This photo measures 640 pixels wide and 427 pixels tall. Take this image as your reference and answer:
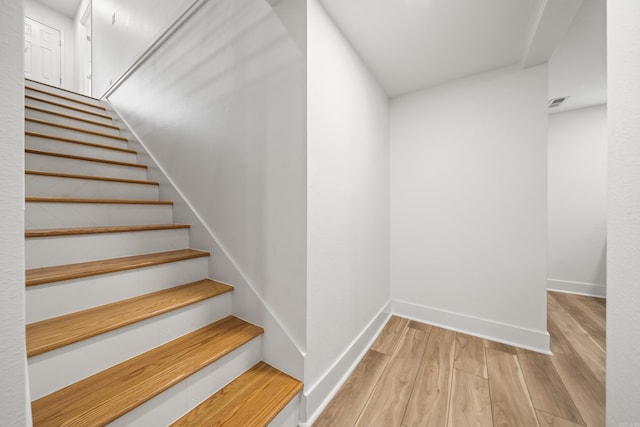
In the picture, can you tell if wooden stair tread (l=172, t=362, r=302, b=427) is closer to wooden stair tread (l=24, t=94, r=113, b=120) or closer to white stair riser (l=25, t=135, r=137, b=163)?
white stair riser (l=25, t=135, r=137, b=163)

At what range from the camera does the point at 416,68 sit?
6.03ft

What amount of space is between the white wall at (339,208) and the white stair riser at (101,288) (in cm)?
87

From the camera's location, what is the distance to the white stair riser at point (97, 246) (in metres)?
1.12

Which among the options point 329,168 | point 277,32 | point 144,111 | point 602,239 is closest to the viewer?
point 277,32

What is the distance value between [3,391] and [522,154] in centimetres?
264

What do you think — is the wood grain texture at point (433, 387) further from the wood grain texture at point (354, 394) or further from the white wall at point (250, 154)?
the white wall at point (250, 154)

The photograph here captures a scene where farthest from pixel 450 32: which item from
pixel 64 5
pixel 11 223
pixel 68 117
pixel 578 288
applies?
pixel 64 5

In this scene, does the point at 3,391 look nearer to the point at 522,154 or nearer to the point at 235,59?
the point at 235,59

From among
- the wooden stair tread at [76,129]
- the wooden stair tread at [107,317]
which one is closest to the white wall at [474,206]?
the wooden stair tread at [107,317]

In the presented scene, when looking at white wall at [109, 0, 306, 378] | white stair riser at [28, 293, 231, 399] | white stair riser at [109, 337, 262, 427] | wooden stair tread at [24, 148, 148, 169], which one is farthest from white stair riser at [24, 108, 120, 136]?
white stair riser at [109, 337, 262, 427]

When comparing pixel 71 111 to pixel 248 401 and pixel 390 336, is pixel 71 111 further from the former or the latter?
pixel 390 336

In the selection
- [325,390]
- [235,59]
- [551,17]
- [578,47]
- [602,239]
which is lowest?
[325,390]

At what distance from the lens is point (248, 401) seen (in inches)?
39.4

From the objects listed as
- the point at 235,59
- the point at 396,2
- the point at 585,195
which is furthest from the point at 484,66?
the point at 585,195
